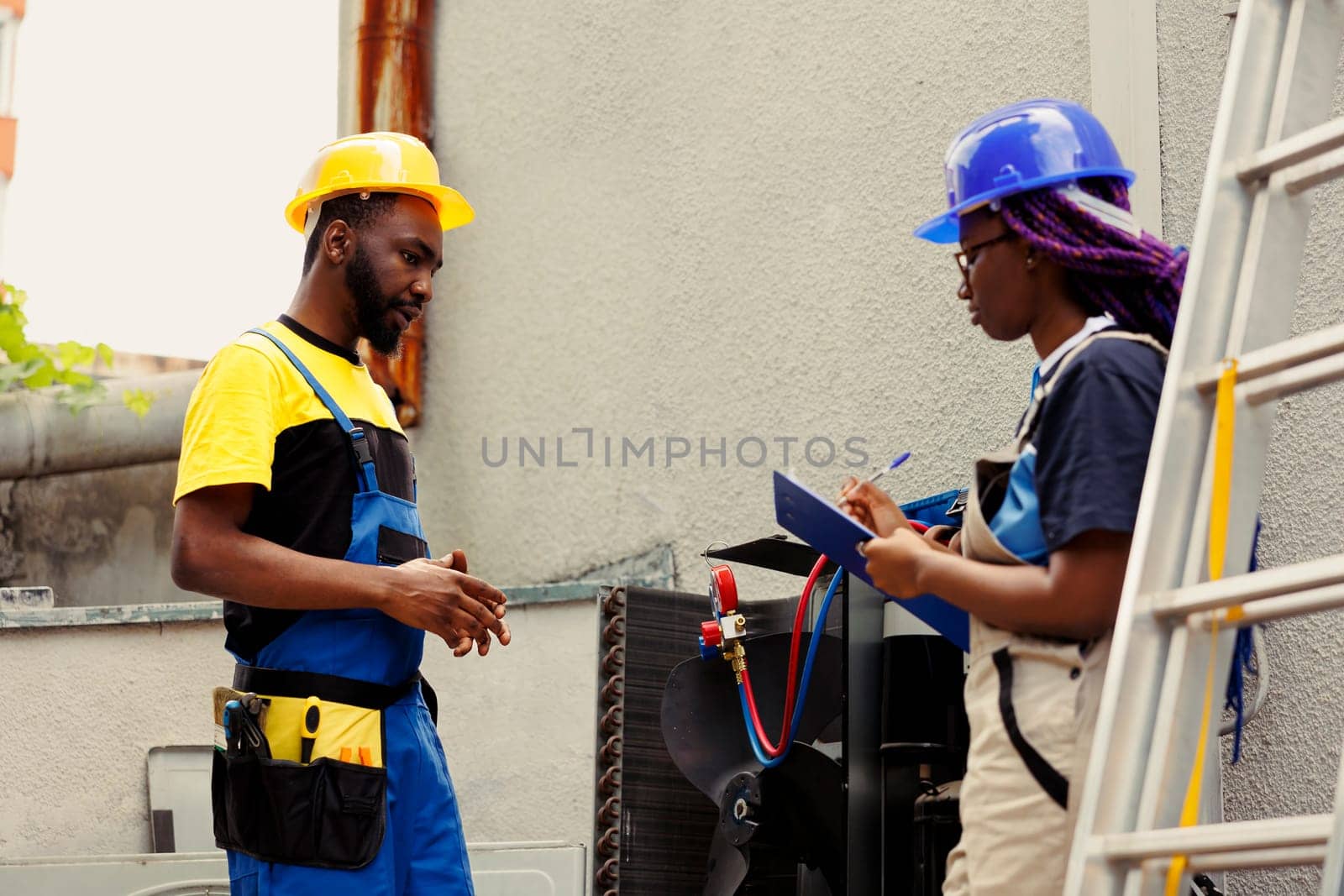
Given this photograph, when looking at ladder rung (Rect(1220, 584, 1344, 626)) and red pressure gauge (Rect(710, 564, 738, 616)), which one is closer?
ladder rung (Rect(1220, 584, 1344, 626))

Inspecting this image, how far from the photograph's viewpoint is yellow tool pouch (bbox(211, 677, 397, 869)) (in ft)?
8.79

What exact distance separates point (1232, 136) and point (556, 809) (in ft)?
9.93

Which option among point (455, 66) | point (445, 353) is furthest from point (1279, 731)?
point (455, 66)

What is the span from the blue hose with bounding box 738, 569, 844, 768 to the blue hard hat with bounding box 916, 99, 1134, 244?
905mm

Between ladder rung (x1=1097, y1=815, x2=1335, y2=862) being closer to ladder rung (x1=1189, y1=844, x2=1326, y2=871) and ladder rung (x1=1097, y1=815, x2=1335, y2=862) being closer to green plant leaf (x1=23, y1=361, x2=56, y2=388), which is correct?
ladder rung (x1=1189, y1=844, x2=1326, y2=871)

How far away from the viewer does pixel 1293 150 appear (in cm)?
211

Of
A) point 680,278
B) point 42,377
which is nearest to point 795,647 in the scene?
point 680,278

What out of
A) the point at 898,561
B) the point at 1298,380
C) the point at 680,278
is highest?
the point at 680,278

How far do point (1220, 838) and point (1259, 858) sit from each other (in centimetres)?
6

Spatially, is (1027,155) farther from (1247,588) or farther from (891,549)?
(1247,588)

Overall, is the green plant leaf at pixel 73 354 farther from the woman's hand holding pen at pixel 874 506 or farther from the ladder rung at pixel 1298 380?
the ladder rung at pixel 1298 380

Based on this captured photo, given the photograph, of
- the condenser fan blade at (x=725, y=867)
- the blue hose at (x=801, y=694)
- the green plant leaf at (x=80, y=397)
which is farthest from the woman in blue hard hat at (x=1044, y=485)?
the green plant leaf at (x=80, y=397)

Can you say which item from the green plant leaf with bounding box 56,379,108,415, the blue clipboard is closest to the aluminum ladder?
the blue clipboard

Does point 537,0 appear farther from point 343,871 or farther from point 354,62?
point 343,871
